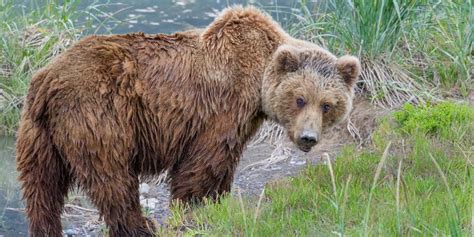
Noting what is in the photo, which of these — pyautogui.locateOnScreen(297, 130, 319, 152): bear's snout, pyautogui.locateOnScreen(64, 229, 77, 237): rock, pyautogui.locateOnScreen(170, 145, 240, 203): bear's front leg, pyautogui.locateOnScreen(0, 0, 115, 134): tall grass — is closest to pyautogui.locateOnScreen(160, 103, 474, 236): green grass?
pyautogui.locateOnScreen(170, 145, 240, 203): bear's front leg

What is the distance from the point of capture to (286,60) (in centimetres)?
618

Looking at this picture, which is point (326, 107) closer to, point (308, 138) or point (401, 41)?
point (308, 138)

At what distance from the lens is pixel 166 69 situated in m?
6.19

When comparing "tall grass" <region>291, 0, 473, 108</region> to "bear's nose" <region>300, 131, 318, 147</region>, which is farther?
"tall grass" <region>291, 0, 473, 108</region>

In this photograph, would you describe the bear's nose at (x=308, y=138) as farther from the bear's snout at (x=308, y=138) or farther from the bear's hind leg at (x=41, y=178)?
the bear's hind leg at (x=41, y=178)

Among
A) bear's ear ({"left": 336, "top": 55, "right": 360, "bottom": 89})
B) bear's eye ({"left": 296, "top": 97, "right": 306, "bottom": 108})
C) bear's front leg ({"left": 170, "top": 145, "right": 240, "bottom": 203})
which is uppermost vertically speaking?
bear's ear ({"left": 336, "top": 55, "right": 360, "bottom": 89})

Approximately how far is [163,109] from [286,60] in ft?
2.90

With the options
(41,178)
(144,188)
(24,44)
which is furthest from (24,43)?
(41,178)

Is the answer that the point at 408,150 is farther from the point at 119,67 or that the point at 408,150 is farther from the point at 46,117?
the point at 46,117

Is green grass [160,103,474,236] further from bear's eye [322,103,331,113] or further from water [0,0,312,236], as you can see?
water [0,0,312,236]

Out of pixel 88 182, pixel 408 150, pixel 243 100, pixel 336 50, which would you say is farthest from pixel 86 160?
pixel 336 50

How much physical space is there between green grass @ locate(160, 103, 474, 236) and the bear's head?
0.44m

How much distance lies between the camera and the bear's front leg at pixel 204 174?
20.1 ft

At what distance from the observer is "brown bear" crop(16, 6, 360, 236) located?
227 inches
